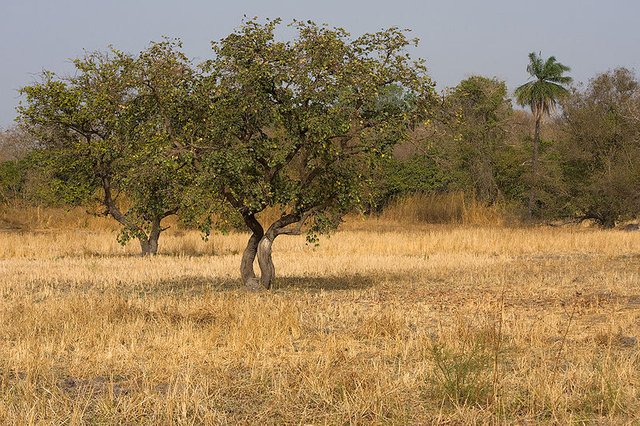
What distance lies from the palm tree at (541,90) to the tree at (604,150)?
0.98 metres

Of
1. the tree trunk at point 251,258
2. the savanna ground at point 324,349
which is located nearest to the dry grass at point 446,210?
the savanna ground at point 324,349

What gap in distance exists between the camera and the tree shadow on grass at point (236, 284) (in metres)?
17.7

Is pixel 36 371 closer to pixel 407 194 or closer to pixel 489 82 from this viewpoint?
pixel 407 194

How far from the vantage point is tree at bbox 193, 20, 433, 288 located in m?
16.4

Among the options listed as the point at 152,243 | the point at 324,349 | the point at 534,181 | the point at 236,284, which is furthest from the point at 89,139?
the point at 534,181

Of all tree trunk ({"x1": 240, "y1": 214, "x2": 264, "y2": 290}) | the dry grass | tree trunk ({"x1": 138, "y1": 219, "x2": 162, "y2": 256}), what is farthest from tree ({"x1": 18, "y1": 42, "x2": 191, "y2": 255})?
the dry grass

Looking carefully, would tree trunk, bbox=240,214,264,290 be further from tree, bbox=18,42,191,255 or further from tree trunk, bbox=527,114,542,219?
tree trunk, bbox=527,114,542,219

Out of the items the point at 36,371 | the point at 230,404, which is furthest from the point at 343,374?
the point at 36,371

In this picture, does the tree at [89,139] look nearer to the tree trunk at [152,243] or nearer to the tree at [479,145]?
the tree trunk at [152,243]

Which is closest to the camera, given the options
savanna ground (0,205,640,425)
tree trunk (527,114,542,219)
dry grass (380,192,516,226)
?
savanna ground (0,205,640,425)

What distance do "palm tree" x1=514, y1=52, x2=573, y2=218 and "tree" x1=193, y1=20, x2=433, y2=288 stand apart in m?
29.6

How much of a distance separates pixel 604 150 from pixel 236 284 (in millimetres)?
31377

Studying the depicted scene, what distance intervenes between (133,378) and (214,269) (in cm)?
1425

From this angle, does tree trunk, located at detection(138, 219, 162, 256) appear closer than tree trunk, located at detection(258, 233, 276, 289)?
No
